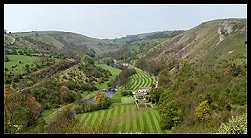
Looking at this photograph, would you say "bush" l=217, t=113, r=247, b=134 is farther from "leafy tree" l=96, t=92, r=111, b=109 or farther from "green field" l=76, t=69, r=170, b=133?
"leafy tree" l=96, t=92, r=111, b=109

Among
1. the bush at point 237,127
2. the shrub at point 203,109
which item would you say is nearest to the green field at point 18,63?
the shrub at point 203,109

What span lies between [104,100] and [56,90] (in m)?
5.94

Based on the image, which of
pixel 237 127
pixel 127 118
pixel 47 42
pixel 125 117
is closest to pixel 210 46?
pixel 125 117

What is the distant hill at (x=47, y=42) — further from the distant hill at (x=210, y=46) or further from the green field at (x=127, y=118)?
the green field at (x=127, y=118)

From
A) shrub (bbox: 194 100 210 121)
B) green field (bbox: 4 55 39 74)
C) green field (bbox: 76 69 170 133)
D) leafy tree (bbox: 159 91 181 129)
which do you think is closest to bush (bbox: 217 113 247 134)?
green field (bbox: 76 69 170 133)

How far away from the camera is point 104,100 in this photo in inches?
1293

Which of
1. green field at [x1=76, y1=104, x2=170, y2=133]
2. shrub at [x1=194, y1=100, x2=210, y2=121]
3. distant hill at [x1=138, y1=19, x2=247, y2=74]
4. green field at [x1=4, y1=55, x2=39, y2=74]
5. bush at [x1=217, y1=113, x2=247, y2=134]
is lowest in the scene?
green field at [x1=76, y1=104, x2=170, y2=133]

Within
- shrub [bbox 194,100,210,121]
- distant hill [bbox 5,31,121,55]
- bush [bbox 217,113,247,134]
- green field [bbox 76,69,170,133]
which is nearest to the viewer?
bush [bbox 217,113,247,134]

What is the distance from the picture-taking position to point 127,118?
24516 millimetres

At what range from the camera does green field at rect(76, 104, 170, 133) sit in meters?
21.7

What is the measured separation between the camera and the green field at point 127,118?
2167 cm

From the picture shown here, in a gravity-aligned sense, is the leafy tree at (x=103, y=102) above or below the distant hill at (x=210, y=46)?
below
